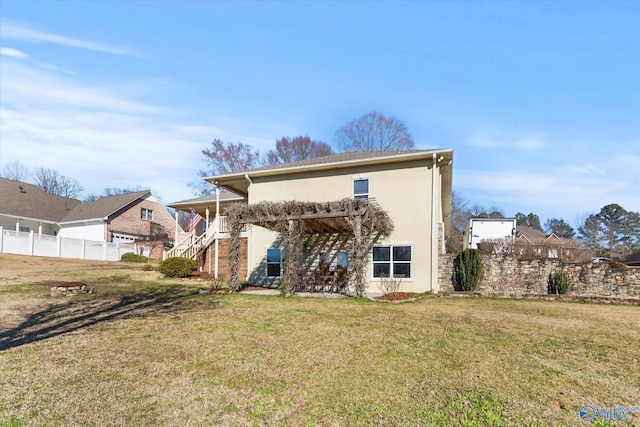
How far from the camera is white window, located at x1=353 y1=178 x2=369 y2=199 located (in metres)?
14.6

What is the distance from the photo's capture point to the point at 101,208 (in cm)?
2934

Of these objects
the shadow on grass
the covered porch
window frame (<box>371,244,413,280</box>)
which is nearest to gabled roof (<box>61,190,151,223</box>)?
the covered porch

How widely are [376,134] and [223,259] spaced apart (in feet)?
64.3

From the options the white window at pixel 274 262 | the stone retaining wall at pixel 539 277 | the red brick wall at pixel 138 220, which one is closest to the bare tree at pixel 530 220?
the stone retaining wall at pixel 539 277

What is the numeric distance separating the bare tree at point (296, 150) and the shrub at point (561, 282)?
25.1 metres

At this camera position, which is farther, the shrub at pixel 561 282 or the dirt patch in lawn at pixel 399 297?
the shrub at pixel 561 282

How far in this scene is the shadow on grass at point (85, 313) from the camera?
242 inches

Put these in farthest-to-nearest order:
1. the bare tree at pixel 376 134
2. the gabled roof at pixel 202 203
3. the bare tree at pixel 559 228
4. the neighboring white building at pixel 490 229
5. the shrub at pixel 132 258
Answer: the bare tree at pixel 559 228 < the bare tree at pixel 376 134 < the shrub at pixel 132 258 < the neighboring white building at pixel 490 229 < the gabled roof at pixel 202 203

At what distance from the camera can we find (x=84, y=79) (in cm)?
1130

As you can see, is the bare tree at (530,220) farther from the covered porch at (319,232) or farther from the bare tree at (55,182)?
the bare tree at (55,182)

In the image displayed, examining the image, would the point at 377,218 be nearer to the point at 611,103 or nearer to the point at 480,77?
the point at 480,77

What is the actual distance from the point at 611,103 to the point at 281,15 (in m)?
12.7

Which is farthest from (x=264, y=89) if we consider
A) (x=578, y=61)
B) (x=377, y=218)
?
(x=578, y=61)

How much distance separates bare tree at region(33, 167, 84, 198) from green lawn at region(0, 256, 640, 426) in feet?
152
